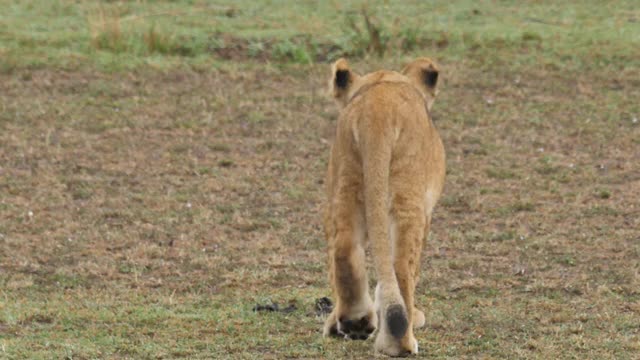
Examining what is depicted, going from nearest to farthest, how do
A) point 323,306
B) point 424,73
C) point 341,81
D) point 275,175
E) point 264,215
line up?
1. point 341,81
2. point 424,73
3. point 323,306
4. point 264,215
5. point 275,175

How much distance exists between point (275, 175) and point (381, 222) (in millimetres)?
4493

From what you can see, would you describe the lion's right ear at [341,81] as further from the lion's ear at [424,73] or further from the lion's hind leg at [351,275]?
the lion's hind leg at [351,275]

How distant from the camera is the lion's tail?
5.72m

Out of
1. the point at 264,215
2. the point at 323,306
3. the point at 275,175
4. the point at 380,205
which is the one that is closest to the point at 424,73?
the point at 380,205

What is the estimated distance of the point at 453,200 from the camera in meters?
9.77

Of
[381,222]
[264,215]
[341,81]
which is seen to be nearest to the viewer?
[381,222]

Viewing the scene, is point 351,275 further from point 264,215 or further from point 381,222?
point 264,215

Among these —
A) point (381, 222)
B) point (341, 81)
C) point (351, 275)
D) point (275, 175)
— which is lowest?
point (275, 175)

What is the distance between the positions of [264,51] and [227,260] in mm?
5357

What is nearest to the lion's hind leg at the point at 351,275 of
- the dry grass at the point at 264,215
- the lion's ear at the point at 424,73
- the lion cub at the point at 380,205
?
the lion cub at the point at 380,205

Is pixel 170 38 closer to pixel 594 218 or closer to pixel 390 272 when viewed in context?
pixel 594 218

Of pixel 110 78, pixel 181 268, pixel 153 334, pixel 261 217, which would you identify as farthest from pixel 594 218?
pixel 110 78

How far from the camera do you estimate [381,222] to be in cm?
596

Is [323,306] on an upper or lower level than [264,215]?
upper
